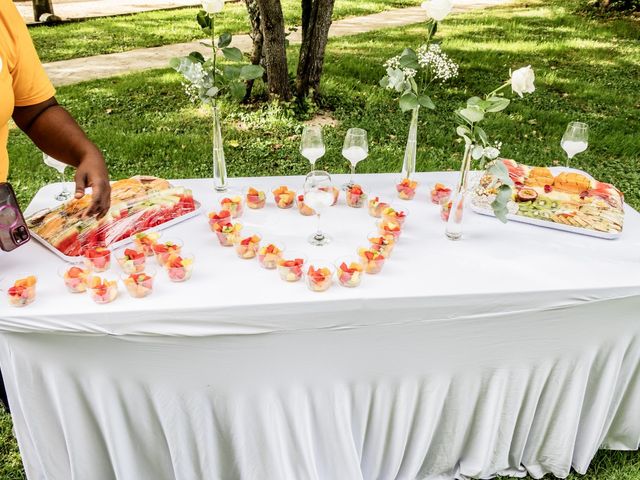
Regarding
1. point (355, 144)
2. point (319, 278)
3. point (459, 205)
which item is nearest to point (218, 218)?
point (319, 278)

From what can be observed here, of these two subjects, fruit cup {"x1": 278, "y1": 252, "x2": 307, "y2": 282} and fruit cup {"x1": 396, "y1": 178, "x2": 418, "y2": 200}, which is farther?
fruit cup {"x1": 396, "y1": 178, "x2": 418, "y2": 200}

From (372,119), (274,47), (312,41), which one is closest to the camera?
(274,47)

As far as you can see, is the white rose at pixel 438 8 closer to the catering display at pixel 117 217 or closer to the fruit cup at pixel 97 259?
the catering display at pixel 117 217

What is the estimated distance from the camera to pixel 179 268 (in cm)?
177

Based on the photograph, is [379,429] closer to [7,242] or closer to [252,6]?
[7,242]

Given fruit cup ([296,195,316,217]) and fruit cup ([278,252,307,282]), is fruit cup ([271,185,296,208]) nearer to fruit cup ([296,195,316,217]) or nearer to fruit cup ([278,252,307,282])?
fruit cup ([296,195,316,217])

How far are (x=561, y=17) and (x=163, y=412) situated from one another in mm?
11284

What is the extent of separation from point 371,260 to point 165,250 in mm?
683

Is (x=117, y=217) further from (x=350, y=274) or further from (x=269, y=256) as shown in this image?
(x=350, y=274)

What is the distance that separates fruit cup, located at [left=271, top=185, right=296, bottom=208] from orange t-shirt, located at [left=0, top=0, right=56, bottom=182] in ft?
Answer: 3.00

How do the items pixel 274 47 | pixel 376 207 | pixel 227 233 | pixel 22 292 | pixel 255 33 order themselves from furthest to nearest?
pixel 255 33 → pixel 274 47 → pixel 376 207 → pixel 227 233 → pixel 22 292

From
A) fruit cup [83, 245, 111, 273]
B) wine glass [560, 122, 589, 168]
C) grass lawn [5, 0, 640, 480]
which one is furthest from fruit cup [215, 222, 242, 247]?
grass lawn [5, 0, 640, 480]

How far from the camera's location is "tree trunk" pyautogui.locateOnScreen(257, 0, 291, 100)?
16.7ft

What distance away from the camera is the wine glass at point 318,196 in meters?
1.91
